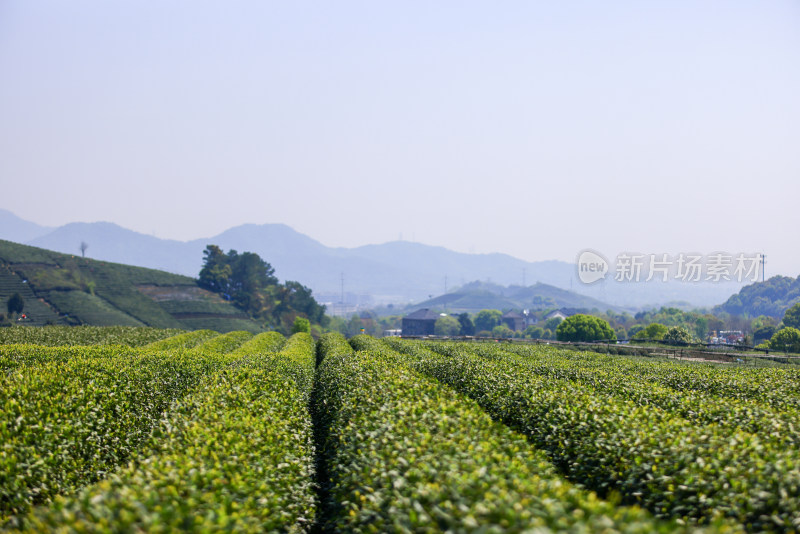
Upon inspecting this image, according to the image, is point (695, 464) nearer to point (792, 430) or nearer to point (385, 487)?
point (792, 430)

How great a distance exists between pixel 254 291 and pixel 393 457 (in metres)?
125

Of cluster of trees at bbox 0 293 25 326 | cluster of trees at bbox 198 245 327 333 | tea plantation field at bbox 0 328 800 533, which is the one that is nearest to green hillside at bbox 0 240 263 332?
cluster of trees at bbox 0 293 25 326

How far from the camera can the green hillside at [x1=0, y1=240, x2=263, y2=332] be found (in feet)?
298

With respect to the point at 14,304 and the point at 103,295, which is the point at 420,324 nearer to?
the point at 103,295

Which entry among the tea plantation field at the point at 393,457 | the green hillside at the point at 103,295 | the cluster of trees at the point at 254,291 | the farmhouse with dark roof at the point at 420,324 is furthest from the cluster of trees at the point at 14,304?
the farmhouse with dark roof at the point at 420,324

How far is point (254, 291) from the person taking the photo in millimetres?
126312

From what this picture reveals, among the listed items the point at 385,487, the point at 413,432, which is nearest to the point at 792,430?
the point at 413,432

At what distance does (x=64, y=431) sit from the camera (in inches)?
405

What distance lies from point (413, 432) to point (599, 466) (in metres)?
3.40

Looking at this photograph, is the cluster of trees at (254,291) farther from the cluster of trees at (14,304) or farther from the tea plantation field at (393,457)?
the tea plantation field at (393,457)

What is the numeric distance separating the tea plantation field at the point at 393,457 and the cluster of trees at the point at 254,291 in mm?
112082

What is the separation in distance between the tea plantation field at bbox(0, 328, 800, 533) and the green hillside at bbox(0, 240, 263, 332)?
88.0 metres

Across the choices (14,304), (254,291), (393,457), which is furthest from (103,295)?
(393,457)

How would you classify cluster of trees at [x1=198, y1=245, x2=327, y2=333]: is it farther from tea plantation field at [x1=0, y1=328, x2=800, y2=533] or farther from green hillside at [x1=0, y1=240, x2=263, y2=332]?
tea plantation field at [x1=0, y1=328, x2=800, y2=533]
